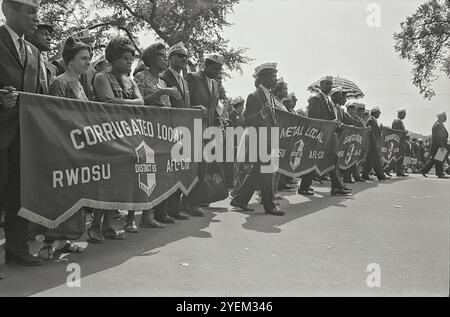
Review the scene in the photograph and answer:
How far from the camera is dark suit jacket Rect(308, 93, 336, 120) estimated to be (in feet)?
35.0

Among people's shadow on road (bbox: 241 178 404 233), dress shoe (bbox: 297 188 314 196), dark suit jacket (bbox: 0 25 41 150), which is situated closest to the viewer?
dark suit jacket (bbox: 0 25 41 150)

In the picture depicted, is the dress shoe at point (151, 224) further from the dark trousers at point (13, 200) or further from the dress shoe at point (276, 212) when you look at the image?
the dark trousers at point (13, 200)

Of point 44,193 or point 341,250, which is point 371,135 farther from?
point 44,193

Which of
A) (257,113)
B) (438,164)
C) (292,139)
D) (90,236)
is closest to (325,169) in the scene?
(292,139)

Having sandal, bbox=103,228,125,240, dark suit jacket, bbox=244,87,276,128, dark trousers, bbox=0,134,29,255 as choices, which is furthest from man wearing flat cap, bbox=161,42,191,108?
dark trousers, bbox=0,134,29,255

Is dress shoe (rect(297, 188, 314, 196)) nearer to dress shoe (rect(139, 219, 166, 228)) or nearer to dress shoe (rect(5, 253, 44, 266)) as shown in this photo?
dress shoe (rect(139, 219, 166, 228))

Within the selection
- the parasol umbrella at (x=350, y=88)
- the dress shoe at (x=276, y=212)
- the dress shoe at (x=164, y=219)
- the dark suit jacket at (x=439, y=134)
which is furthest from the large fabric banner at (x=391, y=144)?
the dress shoe at (x=164, y=219)

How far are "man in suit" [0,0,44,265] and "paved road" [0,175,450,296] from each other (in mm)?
281

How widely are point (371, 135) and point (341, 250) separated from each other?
367 inches

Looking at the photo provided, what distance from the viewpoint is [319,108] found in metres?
10.7

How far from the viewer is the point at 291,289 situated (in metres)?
4.05

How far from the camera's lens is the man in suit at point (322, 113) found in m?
10.6

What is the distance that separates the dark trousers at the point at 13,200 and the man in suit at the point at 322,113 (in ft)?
22.1

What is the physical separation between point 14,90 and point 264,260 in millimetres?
2603
